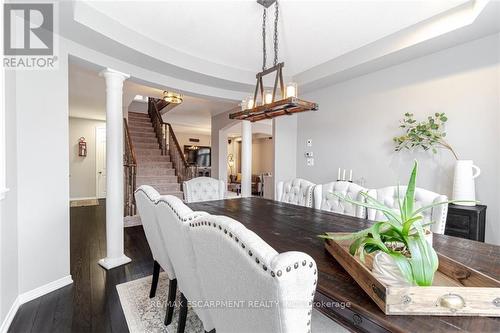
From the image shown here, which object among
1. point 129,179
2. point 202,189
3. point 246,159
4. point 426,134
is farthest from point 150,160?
point 426,134

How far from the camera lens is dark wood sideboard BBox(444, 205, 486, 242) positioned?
89.6 inches

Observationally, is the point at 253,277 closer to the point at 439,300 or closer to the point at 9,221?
the point at 439,300

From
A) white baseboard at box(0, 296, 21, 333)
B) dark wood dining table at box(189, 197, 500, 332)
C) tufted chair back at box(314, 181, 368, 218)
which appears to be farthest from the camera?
tufted chair back at box(314, 181, 368, 218)

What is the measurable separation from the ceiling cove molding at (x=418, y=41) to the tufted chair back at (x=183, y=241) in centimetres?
291

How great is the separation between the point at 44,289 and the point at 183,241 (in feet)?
6.85

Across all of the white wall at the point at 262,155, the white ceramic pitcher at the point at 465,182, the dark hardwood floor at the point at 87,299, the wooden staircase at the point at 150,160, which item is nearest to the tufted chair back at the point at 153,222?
the dark hardwood floor at the point at 87,299

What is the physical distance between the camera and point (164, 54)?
3062 mm

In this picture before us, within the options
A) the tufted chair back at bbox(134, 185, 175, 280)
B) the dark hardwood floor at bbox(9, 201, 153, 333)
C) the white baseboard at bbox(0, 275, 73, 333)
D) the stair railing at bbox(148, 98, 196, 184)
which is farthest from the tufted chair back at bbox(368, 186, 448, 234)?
the stair railing at bbox(148, 98, 196, 184)

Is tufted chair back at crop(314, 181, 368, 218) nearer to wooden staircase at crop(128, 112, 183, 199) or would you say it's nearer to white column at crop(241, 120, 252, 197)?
white column at crop(241, 120, 252, 197)

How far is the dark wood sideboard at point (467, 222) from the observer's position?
7.47 feet

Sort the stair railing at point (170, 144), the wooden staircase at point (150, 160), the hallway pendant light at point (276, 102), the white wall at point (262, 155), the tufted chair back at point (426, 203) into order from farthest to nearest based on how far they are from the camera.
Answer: the white wall at point (262, 155) < the stair railing at point (170, 144) < the wooden staircase at point (150, 160) < the hallway pendant light at point (276, 102) < the tufted chair back at point (426, 203)

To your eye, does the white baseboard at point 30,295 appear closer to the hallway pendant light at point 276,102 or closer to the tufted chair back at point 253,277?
the tufted chair back at point 253,277

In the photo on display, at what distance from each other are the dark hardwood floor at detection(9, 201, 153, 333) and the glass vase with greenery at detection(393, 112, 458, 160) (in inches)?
138

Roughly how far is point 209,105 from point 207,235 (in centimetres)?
599
